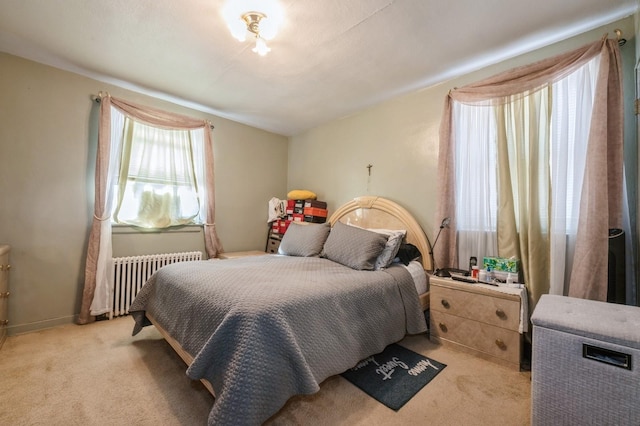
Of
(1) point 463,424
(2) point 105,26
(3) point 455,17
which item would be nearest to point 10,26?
(2) point 105,26

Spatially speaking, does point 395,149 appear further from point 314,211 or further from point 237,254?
point 237,254

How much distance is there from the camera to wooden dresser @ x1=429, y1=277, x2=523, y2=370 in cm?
181

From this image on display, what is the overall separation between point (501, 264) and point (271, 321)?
6.10ft

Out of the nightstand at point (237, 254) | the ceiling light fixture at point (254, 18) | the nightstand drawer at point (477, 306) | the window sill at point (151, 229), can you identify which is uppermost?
the ceiling light fixture at point (254, 18)

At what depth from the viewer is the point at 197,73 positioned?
251 centimetres

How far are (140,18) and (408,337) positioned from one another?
324 cm

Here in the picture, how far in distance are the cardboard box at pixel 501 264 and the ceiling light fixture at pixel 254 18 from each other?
7.73 feet

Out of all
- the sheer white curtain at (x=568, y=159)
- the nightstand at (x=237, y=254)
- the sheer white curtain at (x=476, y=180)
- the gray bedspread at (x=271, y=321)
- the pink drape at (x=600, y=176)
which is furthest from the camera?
the nightstand at (x=237, y=254)

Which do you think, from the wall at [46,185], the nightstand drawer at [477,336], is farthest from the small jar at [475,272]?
the wall at [46,185]

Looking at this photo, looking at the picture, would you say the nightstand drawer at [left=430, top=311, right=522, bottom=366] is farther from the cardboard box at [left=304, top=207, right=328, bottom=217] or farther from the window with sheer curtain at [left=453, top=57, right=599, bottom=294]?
the cardboard box at [left=304, top=207, right=328, bottom=217]

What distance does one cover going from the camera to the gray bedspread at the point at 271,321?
1154 mm

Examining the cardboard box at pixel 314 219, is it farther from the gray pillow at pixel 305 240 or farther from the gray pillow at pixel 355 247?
the gray pillow at pixel 355 247

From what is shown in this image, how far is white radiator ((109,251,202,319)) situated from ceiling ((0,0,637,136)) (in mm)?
1868

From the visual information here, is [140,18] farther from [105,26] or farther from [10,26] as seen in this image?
[10,26]
